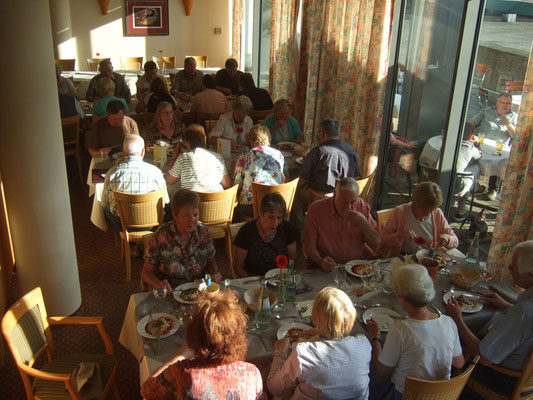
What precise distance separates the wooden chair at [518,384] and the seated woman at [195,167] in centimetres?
287

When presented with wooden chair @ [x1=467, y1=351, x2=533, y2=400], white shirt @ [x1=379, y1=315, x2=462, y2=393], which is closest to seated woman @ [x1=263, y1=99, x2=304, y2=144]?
wooden chair @ [x1=467, y1=351, x2=533, y2=400]

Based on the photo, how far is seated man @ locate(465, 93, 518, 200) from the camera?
4.58 m

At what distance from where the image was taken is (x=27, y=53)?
340 cm

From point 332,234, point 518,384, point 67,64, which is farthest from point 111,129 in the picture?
point 67,64

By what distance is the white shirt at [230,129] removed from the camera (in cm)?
628

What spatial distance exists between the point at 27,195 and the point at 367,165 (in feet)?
12.6

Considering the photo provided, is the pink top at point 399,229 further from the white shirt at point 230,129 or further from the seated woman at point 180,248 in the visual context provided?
the white shirt at point 230,129

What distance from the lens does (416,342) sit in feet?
8.30

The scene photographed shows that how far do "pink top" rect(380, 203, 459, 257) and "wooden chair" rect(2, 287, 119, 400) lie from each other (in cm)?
215

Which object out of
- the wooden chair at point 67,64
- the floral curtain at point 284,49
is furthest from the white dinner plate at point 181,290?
the wooden chair at point 67,64

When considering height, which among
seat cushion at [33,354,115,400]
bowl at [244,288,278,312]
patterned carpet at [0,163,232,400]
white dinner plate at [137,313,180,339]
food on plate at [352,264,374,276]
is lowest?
patterned carpet at [0,163,232,400]

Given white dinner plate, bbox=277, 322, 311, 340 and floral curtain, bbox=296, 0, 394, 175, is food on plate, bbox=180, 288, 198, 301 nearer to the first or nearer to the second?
white dinner plate, bbox=277, 322, 311, 340

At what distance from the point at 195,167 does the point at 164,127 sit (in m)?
1.34

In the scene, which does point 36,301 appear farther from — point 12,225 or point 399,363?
point 399,363
